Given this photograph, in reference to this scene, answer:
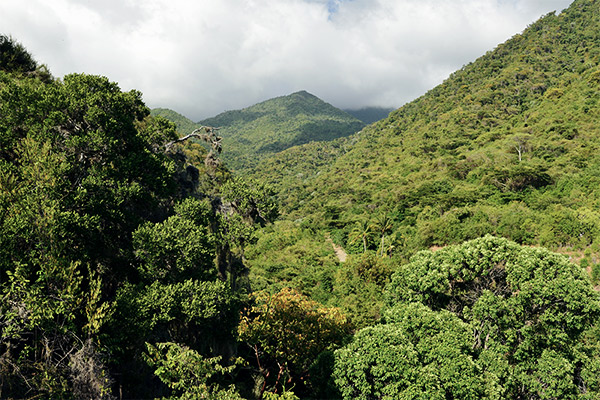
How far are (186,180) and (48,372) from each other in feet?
63.7

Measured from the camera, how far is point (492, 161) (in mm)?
70062

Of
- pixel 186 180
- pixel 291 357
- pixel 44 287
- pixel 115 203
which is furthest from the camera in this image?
pixel 186 180

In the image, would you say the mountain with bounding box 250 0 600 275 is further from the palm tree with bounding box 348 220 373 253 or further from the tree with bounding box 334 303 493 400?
the tree with bounding box 334 303 493 400

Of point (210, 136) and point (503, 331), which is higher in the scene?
point (210, 136)

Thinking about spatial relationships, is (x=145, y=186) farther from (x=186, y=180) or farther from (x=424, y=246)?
(x=424, y=246)

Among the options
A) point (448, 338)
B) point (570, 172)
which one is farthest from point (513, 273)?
point (570, 172)

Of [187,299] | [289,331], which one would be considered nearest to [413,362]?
[289,331]

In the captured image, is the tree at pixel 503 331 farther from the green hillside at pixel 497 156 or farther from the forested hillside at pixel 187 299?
the green hillside at pixel 497 156

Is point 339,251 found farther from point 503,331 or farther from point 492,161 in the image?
point 503,331

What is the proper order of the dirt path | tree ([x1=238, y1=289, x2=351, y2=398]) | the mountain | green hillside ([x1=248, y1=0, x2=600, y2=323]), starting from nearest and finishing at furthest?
tree ([x1=238, y1=289, x2=351, y2=398])
green hillside ([x1=248, y1=0, x2=600, y2=323])
the mountain
the dirt path

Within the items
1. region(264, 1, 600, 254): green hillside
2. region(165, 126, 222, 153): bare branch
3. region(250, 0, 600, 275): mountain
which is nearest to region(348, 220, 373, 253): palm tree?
region(250, 0, 600, 275): mountain

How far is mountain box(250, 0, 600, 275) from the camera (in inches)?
1720

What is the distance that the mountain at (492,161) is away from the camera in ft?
143

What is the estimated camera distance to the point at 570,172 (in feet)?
173
